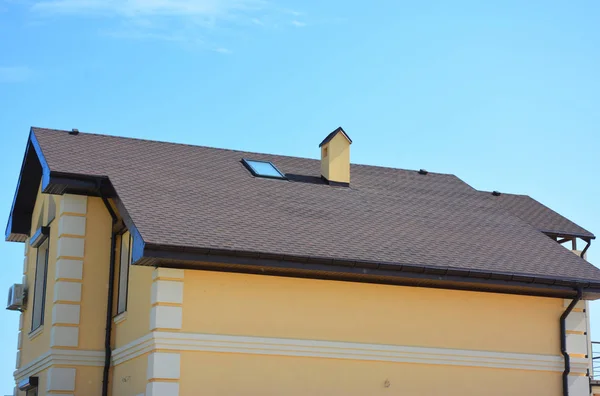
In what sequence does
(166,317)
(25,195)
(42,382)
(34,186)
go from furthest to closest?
(25,195)
(34,186)
(42,382)
(166,317)

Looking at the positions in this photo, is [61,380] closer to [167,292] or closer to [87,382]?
[87,382]

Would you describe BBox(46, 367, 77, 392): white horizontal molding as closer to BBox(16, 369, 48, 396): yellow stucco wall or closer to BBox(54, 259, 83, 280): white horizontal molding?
BBox(16, 369, 48, 396): yellow stucco wall

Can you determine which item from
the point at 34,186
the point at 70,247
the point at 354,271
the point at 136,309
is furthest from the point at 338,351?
the point at 34,186

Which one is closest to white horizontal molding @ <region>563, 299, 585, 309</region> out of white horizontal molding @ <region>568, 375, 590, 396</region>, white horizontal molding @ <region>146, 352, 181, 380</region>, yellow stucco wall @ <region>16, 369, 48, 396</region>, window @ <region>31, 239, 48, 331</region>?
white horizontal molding @ <region>568, 375, 590, 396</region>

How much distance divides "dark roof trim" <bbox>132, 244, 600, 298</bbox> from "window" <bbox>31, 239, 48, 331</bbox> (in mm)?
6255

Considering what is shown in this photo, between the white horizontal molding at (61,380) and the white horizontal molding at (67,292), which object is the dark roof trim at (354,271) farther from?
the white horizontal molding at (61,380)

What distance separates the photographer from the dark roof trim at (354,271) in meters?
15.5

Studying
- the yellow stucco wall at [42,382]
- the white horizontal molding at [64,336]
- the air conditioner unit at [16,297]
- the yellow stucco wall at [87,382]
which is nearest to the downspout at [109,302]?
the yellow stucco wall at [87,382]

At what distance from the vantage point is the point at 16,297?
22.1 metres

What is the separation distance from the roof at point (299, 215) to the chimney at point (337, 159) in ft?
0.87

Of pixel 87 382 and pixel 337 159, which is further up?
pixel 337 159

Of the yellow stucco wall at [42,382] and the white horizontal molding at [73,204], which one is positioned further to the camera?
the white horizontal molding at [73,204]

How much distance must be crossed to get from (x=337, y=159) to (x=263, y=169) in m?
1.68

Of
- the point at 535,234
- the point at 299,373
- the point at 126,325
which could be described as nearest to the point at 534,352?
the point at 535,234
